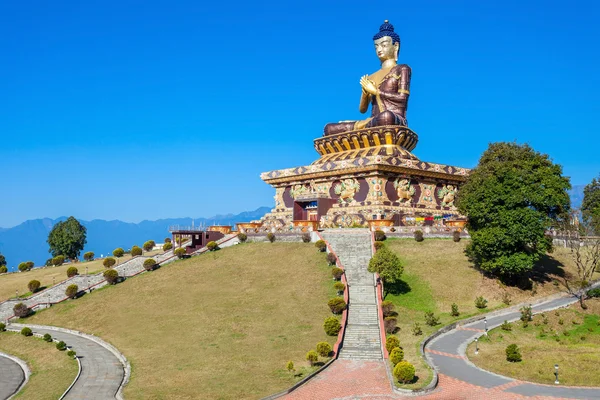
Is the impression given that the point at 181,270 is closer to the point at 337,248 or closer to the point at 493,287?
the point at 337,248

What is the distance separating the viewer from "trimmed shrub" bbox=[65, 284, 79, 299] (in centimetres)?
3434

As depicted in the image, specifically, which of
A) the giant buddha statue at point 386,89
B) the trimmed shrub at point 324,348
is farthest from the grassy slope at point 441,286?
the giant buddha statue at point 386,89

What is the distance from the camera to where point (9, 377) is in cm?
2366

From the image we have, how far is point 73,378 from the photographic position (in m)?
21.8

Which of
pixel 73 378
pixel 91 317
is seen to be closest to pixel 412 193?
pixel 91 317

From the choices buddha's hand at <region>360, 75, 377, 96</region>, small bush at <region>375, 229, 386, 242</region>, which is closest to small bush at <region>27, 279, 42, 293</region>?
small bush at <region>375, 229, 386, 242</region>

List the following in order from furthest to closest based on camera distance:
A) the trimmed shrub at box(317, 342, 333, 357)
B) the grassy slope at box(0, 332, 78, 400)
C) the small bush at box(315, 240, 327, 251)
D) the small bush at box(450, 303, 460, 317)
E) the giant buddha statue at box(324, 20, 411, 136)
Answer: the giant buddha statue at box(324, 20, 411, 136)
the small bush at box(315, 240, 327, 251)
the small bush at box(450, 303, 460, 317)
the trimmed shrub at box(317, 342, 333, 357)
the grassy slope at box(0, 332, 78, 400)

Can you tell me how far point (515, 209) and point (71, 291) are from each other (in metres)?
27.3

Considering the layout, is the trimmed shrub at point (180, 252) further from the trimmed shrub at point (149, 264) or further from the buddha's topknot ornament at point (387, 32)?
the buddha's topknot ornament at point (387, 32)

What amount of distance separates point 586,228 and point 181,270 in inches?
1047

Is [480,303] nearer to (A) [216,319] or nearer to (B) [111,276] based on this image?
(A) [216,319]

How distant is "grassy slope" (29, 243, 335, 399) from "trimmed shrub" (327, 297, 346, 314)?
0.61 meters

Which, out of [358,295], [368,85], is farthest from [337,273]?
[368,85]

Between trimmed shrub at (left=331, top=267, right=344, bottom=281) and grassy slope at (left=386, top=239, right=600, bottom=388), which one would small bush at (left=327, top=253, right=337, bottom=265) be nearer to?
trimmed shrub at (left=331, top=267, right=344, bottom=281)
